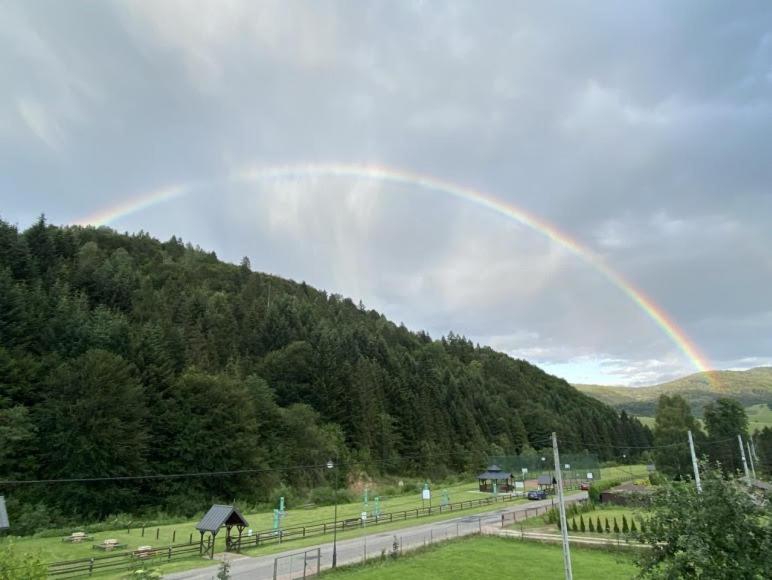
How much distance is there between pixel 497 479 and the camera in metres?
90.1

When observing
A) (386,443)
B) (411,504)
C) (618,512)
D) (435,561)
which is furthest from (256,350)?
(435,561)

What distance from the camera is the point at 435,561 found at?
3544cm

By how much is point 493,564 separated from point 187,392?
54.8m

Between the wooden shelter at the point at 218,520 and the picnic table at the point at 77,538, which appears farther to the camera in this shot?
the picnic table at the point at 77,538

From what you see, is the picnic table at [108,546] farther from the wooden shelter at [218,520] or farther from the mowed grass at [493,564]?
the mowed grass at [493,564]

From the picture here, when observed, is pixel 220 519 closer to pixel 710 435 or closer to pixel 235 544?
pixel 235 544

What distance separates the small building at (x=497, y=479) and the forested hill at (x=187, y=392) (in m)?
18.1

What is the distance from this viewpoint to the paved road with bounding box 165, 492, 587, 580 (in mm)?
30959

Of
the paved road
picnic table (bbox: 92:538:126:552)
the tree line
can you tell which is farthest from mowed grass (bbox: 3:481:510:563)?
the tree line

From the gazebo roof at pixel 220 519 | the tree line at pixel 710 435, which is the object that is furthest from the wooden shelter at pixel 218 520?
the tree line at pixel 710 435

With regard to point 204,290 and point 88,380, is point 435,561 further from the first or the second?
point 204,290

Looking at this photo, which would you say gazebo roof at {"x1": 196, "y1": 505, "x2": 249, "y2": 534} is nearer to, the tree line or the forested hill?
the forested hill

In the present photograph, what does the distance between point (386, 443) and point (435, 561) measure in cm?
7280

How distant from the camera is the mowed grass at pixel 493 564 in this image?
A: 103 ft
